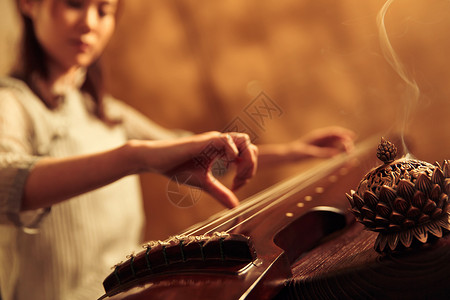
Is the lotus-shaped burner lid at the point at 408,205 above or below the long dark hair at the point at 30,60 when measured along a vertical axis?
above

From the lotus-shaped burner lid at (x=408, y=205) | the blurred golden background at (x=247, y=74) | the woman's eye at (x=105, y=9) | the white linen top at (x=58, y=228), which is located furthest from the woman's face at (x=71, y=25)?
the blurred golden background at (x=247, y=74)

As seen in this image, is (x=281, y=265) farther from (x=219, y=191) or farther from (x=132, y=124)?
(x=132, y=124)

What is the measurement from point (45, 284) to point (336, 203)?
33.7 inches

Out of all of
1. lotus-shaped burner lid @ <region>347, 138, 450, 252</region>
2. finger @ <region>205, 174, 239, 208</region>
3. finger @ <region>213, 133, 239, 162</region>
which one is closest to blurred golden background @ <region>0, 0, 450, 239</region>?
finger @ <region>205, 174, 239, 208</region>

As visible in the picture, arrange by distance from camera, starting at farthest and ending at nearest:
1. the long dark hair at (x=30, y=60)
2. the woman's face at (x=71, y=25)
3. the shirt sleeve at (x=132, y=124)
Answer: the shirt sleeve at (x=132, y=124)
the long dark hair at (x=30, y=60)
the woman's face at (x=71, y=25)

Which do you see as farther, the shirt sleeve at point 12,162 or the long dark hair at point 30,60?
the long dark hair at point 30,60

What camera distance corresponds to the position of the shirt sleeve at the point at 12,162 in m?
0.76

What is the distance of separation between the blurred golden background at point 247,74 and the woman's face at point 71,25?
3.56 feet

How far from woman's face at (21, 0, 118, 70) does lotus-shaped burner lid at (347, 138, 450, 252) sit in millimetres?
884

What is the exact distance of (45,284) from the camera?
1.14 m

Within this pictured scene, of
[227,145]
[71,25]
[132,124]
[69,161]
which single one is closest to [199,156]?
[227,145]

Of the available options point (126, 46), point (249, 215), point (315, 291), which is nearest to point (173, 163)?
point (249, 215)

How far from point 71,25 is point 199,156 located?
0.62 meters

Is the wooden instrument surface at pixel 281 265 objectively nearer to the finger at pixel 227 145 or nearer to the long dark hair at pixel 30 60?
the finger at pixel 227 145
